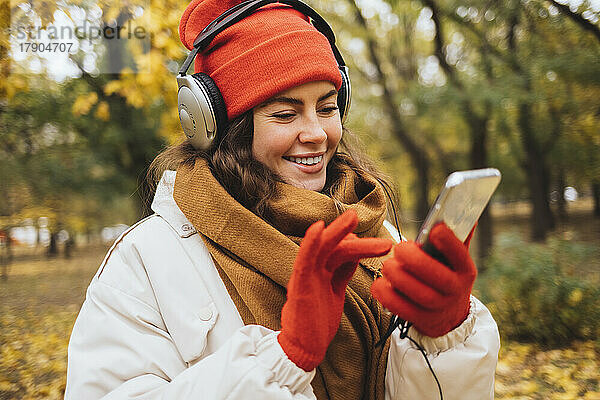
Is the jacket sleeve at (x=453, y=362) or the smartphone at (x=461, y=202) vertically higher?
the smartphone at (x=461, y=202)

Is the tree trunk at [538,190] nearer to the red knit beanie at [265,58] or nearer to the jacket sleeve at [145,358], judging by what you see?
the red knit beanie at [265,58]

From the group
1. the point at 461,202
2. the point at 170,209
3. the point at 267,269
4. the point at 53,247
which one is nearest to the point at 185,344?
the point at 267,269

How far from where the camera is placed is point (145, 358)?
127 cm

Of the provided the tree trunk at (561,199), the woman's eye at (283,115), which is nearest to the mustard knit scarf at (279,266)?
the woman's eye at (283,115)

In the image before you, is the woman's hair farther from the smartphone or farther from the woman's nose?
the smartphone

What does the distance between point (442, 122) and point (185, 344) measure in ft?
22.7

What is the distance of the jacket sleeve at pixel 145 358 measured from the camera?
1.09 metres

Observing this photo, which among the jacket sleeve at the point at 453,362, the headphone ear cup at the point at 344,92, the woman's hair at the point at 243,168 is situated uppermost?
the headphone ear cup at the point at 344,92

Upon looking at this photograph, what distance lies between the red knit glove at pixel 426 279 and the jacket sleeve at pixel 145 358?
0.86 feet

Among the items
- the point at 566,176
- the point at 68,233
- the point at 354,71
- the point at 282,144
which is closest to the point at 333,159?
the point at 282,144

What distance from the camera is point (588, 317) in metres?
4.54

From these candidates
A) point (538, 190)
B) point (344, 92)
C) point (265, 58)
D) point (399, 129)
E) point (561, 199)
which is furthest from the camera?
point (399, 129)

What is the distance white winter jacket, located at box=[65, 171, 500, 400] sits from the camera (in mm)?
1119

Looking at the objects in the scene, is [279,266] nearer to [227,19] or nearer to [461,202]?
[461,202]
